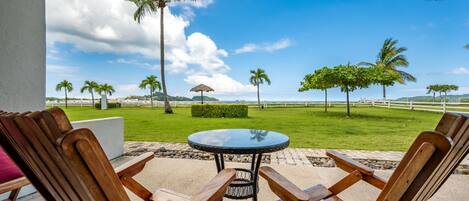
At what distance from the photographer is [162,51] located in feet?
50.7

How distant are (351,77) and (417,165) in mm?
13152

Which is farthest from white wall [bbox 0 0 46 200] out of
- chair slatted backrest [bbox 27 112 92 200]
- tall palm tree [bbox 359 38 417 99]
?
tall palm tree [bbox 359 38 417 99]

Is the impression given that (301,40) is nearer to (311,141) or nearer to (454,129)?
(311,141)

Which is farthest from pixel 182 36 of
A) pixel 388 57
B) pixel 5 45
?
pixel 388 57

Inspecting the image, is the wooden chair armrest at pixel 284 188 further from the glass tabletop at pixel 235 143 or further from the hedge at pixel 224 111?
the hedge at pixel 224 111

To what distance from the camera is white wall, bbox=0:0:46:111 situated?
234 centimetres

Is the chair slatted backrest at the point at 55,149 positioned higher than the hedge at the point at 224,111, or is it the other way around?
the chair slatted backrest at the point at 55,149

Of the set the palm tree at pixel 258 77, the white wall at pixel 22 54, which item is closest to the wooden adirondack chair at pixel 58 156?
the white wall at pixel 22 54

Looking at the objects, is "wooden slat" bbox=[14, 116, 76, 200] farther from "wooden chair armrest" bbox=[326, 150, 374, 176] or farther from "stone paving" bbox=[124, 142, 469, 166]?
"stone paving" bbox=[124, 142, 469, 166]

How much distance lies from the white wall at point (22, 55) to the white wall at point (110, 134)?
94 centimetres

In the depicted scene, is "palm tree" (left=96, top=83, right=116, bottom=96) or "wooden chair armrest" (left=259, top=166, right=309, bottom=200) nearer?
"wooden chair armrest" (left=259, top=166, right=309, bottom=200)

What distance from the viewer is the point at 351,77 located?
12617 mm

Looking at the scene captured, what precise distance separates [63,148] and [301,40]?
17406 mm

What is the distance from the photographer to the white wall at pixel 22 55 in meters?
2.34
